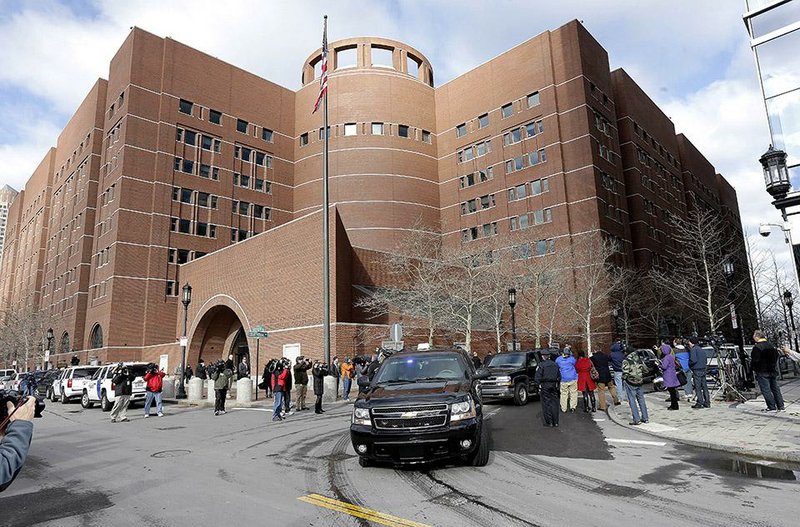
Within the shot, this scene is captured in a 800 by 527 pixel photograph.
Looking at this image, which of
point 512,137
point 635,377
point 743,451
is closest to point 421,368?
point 635,377

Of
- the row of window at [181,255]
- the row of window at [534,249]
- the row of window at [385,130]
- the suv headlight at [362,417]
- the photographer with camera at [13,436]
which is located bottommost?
the suv headlight at [362,417]

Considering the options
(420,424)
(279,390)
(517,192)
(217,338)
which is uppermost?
(517,192)

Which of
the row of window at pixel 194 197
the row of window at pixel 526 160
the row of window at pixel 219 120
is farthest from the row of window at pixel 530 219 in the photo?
the row of window at pixel 194 197

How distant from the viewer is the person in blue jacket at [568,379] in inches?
528

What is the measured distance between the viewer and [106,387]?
67.3 ft

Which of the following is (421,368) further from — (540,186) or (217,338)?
(540,186)

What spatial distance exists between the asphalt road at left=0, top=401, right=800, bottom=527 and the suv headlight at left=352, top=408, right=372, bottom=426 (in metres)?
0.74

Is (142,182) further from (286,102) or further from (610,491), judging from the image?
(610,491)

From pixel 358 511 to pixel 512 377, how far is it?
1135 centimetres

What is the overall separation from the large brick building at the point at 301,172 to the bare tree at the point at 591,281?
2611 mm

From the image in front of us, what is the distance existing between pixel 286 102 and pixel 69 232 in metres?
28.0

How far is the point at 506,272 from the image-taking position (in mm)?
38688

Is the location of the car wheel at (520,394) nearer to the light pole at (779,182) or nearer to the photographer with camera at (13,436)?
the light pole at (779,182)

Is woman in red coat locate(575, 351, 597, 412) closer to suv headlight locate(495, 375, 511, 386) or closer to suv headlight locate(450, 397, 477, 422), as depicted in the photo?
suv headlight locate(495, 375, 511, 386)
